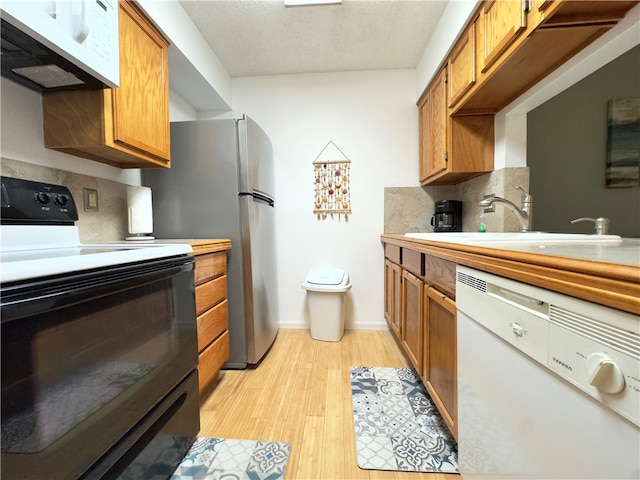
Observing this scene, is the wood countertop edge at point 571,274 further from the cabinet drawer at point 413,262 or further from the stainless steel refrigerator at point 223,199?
the stainless steel refrigerator at point 223,199

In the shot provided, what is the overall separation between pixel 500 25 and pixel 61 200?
2.05m

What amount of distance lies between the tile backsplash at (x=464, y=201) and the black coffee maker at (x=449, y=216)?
5 cm

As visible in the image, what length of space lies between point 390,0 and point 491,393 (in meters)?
2.14

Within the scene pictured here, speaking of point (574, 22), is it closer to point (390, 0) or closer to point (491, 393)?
point (390, 0)

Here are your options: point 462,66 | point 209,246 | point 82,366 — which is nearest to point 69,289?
point 82,366

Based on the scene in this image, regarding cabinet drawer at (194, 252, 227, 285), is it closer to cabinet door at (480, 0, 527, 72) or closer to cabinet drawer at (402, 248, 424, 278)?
cabinet drawer at (402, 248, 424, 278)

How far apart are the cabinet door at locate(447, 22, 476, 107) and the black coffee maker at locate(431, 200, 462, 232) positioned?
2.50 feet

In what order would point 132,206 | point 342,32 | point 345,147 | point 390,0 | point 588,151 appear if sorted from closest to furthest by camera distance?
1. point 588,151
2. point 132,206
3. point 390,0
4. point 342,32
5. point 345,147

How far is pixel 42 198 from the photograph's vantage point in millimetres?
1036

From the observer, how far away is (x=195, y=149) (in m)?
1.69

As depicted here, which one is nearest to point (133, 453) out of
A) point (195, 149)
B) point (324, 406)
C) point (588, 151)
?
point (324, 406)

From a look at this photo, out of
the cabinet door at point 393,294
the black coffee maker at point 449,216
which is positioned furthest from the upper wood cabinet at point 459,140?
the cabinet door at point 393,294

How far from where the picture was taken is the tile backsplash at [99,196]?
1.08 m

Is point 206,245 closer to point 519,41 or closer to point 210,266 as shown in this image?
point 210,266
